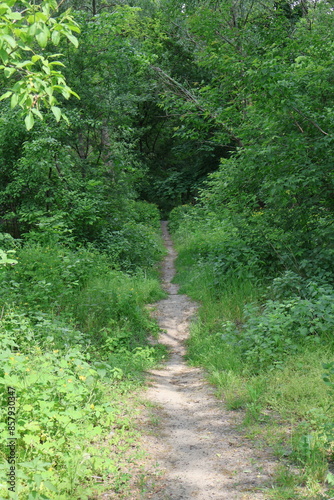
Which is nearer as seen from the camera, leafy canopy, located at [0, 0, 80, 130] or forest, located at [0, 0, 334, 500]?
leafy canopy, located at [0, 0, 80, 130]

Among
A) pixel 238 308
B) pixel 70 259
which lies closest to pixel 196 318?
pixel 238 308

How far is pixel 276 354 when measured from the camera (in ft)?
17.4

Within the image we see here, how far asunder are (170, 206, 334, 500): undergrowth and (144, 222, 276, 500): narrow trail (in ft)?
0.56

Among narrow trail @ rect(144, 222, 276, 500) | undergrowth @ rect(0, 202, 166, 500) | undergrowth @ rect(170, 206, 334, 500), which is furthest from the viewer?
undergrowth @ rect(170, 206, 334, 500)

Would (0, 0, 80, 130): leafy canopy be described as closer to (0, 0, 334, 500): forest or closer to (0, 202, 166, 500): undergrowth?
(0, 0, 334, 500): forest

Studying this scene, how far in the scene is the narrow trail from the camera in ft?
10.7

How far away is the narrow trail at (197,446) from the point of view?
3.25 meters

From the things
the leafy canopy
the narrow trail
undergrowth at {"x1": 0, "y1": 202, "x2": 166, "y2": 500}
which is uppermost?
the leafy canopy

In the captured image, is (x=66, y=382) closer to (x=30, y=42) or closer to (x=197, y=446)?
(x=197, y=446)

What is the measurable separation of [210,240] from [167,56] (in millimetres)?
13759

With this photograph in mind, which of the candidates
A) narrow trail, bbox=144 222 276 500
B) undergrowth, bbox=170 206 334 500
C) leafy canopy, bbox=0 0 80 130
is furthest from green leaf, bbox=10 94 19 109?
undergrowth, bbox=170 206 334 500

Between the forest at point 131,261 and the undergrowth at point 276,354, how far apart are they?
2 cm

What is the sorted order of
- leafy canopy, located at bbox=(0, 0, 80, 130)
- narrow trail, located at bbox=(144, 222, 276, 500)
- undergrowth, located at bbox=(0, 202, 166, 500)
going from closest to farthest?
leafy canopy, located at bbox=(0, 0, 80, 130), undergrowth, located at bbox=(0, 202, 166, 500), narrow trail, located at bbox=(144, 222, 276, 500)

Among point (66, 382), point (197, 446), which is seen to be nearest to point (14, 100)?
point (66, 382)
